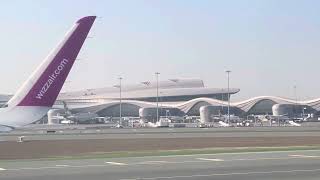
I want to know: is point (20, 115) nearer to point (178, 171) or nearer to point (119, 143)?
point (178, 171)

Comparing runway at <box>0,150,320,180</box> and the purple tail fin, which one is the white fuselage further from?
runway at <box>0,150,320,180</box>

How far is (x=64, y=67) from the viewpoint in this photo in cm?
2155

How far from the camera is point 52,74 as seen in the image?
70.1ft

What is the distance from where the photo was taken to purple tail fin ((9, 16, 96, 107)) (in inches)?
829

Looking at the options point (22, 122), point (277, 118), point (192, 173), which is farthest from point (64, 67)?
point (277, 118)

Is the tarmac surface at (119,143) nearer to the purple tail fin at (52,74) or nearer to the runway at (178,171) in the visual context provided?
the runway at (178,171)

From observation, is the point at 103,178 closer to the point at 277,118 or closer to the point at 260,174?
the point at 260,174

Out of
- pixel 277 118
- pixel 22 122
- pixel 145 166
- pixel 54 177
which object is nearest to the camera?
pixel 22 122

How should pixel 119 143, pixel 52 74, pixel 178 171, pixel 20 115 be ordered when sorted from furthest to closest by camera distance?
pixel 119 143 → pixel 178 171 → pixel 52 74 → pixel 20 115

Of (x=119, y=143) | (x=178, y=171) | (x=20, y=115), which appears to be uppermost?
(x=20, y=115)

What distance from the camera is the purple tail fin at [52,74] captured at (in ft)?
69.1

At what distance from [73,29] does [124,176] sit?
592 centimetres

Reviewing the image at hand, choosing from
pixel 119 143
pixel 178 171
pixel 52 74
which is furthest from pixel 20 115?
pixel 119 143

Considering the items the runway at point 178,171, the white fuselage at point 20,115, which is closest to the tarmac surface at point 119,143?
the runway at point 178,171
